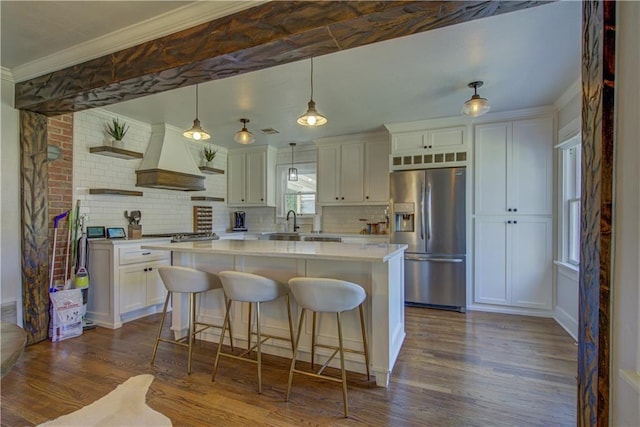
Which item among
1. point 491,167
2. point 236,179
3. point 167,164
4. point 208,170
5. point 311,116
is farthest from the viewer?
point 236,179

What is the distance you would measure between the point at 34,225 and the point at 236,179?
3214mm

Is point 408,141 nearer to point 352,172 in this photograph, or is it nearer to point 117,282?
point 352,172

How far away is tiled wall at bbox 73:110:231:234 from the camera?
361 cm

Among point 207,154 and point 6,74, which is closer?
point 6,74

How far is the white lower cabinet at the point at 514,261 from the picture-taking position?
12.1 feet

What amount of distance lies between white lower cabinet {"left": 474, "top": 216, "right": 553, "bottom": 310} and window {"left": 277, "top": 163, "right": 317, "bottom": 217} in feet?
9.79

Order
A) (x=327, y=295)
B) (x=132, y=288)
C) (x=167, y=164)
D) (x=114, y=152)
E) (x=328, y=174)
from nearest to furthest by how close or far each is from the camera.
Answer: (x=327, y=295)
(x=132, y=288)
(x=114, y=152)
(x=167, y=164)
(x=328, y=174)

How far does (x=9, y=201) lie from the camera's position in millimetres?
2828

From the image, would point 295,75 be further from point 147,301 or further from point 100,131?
point 147,301

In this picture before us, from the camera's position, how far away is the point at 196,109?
3785 millimetres

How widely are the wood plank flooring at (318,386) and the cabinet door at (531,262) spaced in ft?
2.33

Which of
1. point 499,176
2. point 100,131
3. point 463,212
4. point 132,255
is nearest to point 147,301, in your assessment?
point 132,255

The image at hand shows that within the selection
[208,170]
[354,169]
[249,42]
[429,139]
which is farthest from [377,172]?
[249,42]

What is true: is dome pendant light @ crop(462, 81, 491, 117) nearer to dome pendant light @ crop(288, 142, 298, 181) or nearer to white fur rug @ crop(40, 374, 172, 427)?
dome pendant light @ crop(288, 142, 298, 181)
